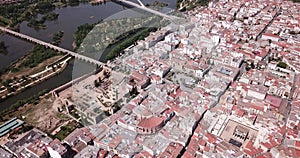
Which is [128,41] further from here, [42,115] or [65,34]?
[42,115]

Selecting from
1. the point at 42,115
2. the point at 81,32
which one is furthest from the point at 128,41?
the point at 42,115

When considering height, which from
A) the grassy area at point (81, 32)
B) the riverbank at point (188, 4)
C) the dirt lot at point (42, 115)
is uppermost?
the riverbank at point (188, 4)

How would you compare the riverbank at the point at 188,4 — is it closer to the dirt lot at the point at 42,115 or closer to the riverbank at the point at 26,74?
the riverbank at the point at 26,74

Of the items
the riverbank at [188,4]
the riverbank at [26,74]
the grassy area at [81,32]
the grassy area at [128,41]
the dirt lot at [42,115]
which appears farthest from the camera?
the riverbank at [188,4]

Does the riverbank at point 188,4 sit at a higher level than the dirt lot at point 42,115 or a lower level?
higher

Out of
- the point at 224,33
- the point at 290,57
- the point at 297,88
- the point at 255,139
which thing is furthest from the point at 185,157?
the point at 224,33

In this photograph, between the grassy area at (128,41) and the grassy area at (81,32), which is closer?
the grassy area at (128,41)

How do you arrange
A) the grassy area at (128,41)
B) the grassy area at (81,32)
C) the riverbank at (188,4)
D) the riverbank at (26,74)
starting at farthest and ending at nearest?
the riverbank at (188,4) < the grassy area at (81,32) < the grassy area at (128,41) < the riverbank at (26,74)

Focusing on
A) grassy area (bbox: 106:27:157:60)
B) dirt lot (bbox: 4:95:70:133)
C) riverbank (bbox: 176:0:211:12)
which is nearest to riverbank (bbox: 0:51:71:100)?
dirt lot (bbox: 4:95:70:133)

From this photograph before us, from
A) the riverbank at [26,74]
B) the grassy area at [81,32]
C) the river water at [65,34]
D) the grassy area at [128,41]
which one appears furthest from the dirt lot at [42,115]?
the grassy area at [81,32]
